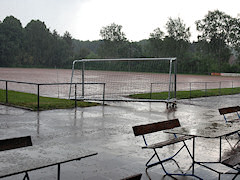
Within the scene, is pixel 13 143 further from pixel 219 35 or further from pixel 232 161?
pixel 219 35

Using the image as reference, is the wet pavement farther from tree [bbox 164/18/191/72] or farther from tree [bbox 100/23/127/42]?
tree [bbox 100/23/127/42]

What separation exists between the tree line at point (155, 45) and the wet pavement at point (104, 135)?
3696cm

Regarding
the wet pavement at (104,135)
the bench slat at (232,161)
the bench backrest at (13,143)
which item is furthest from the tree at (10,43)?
the bench slat at (232,161)

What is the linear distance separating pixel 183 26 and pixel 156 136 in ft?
256

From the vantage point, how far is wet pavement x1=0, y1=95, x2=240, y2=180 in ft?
18.6

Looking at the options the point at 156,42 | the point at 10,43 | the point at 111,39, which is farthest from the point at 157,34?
the point at 10,43

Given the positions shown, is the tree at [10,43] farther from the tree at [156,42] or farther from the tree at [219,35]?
the tree at [219,35]

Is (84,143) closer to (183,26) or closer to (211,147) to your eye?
(211,147)

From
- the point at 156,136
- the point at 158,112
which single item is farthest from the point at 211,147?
the point at 158,112

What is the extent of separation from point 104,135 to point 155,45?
256ft

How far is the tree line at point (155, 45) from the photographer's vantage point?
255 feet

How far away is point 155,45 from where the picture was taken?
85.1m

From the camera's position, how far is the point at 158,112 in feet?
44.0

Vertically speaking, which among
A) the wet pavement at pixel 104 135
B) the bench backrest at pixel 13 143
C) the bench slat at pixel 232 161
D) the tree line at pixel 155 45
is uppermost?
the tree line at pixel 155 45
